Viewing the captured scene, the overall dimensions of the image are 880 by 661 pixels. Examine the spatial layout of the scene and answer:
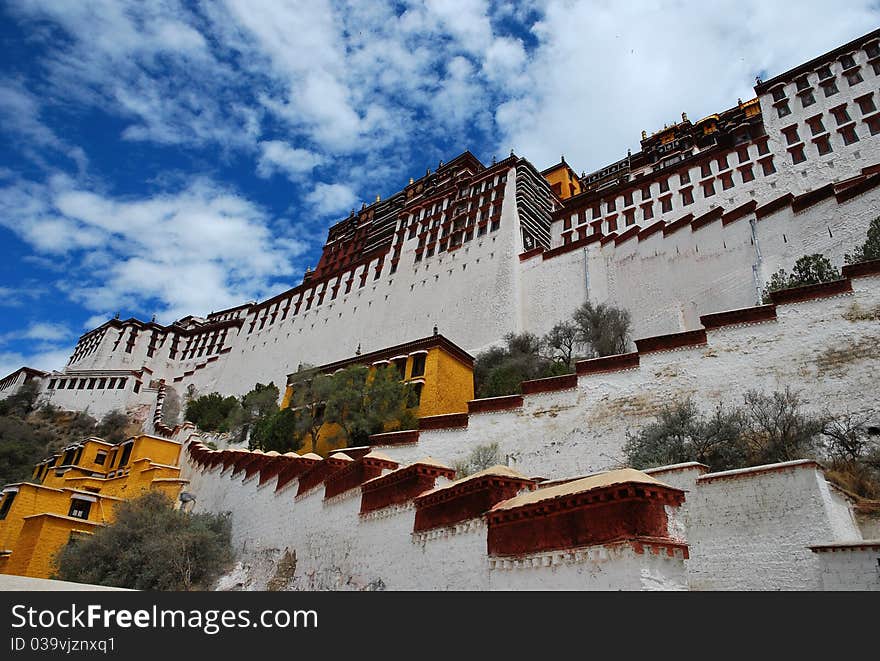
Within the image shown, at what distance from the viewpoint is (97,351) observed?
53.9m

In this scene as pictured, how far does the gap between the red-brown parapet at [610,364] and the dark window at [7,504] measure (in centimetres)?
1776

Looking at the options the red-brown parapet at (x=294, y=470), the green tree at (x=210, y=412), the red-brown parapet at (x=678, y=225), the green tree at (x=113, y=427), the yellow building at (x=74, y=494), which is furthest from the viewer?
the green tree at (x=113, y=427)

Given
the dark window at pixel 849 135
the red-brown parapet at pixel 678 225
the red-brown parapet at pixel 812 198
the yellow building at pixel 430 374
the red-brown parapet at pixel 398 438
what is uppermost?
the dark window at pixel 849 135

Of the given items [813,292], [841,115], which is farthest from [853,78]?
[813,292]

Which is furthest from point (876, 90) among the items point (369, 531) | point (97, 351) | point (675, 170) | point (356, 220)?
point (97, 351)

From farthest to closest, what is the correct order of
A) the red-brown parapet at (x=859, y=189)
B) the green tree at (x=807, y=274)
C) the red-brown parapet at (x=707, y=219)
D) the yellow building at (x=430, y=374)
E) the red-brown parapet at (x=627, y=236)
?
the red-brown parapet at (x=627, y=236) < the red-brown parapet at (x=707, y=219) < the yellow building at (x=430, y=374) < the red-brown parapet at (x=859, y=189) < the green tree at (x=807, y=274)

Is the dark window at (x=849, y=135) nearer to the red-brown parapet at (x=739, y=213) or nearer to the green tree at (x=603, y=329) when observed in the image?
the red-brown parapet at (x=739, y=213)

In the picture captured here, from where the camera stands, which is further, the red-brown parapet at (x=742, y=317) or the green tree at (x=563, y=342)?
the green tree at (x=563, y=342)

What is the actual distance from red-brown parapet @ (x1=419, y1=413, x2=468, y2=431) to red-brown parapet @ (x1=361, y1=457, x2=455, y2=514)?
4667 mm

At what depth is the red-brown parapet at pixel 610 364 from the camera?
1353cm

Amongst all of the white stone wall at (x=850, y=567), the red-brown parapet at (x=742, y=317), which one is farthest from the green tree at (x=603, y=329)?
the white stone wall at (x=850, y=567)
